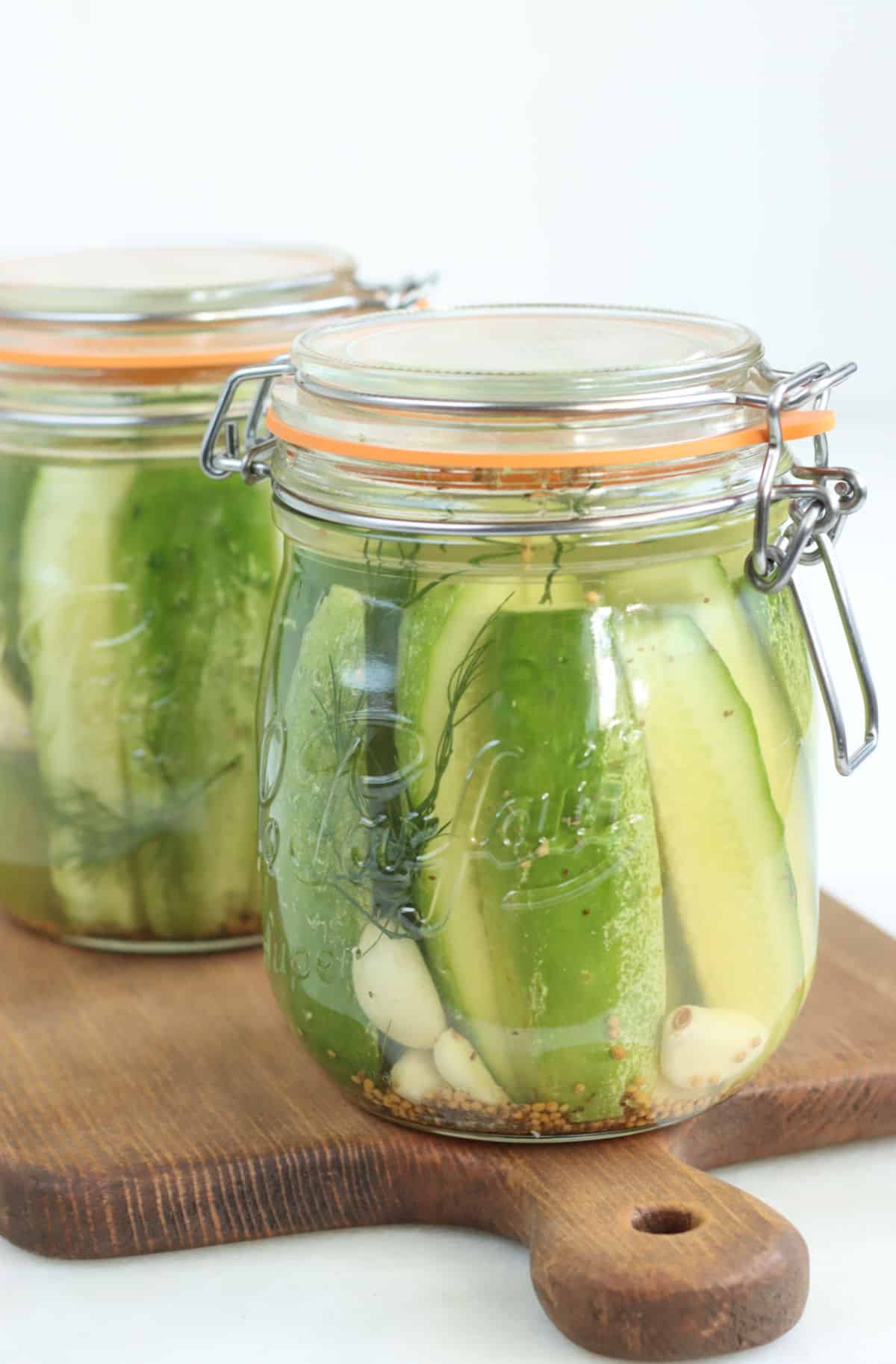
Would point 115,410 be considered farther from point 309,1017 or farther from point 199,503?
point 309,1017

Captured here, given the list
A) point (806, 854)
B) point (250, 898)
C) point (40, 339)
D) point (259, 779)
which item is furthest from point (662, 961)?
point (40, 339)

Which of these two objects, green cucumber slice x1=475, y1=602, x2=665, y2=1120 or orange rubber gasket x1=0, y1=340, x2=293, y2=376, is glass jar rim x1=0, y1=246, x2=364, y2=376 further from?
green cucumber slice x1=475, y1=602, x2=665, y2=1120

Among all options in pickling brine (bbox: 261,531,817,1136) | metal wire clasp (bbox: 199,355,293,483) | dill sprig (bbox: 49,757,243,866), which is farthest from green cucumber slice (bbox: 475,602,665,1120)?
dill sprig (bbox: 49,757,243,866)

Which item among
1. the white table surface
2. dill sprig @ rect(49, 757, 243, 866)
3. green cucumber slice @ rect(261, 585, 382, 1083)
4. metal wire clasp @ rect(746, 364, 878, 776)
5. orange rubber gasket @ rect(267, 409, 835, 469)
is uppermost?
orange rubber gasket @ rect(267, 409, 835, 469)

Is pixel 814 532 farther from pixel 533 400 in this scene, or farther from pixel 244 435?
pixel 244 435

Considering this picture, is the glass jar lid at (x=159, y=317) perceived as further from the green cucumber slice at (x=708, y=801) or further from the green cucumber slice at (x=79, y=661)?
the green cucumber slice at (x=708, y=801)

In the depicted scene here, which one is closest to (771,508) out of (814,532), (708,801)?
(814,532)
